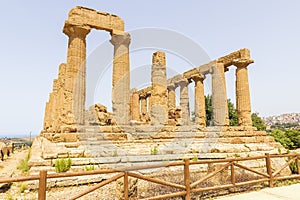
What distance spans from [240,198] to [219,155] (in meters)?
4.52

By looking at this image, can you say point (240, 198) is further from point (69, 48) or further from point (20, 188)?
point (69, 48)

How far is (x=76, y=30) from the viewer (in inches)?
500

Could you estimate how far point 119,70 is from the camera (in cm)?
1366

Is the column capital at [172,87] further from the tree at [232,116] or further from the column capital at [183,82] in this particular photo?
the tree at [232,116]

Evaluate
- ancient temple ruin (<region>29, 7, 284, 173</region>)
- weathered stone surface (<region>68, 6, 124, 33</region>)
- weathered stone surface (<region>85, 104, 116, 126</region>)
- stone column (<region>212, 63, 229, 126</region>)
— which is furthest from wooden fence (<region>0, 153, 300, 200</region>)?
stone column (<region>212, 63, 229, 126</region>)

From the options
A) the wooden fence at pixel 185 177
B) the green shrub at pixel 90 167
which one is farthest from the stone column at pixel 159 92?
the wooden fence at pixel 185 177

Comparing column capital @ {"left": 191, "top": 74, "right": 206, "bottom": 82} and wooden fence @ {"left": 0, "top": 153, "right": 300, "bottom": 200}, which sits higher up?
column capital @ {"left": 191, "top": 74, "right": 206, "bottom": 82}

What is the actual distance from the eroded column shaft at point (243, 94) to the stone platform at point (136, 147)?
2.00 meters

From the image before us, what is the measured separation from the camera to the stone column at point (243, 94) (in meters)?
18.2

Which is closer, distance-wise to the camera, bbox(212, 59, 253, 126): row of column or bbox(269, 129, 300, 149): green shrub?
bbox(212, 59, 253, 126): row of column

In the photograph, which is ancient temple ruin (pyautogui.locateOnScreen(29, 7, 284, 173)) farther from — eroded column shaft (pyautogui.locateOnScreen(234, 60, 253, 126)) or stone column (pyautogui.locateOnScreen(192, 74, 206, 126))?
stone column (pyautogui.locateOnScreen(192, 74, 206, 126))

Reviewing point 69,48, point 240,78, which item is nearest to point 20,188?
point 69,48

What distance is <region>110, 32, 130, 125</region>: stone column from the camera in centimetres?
1329

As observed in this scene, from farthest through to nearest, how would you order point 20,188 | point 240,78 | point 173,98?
point 173,98, point 240,78, point 20,188
